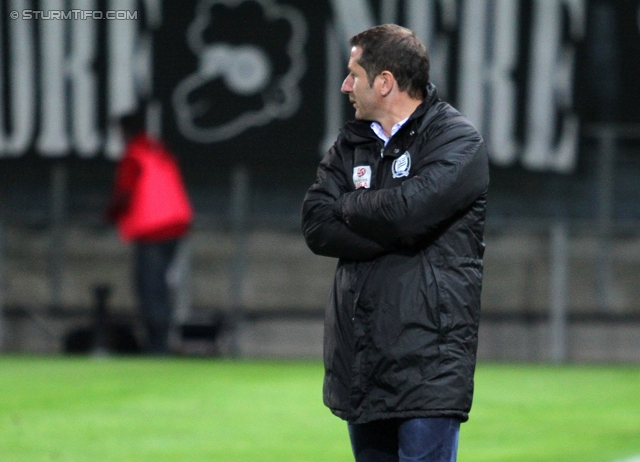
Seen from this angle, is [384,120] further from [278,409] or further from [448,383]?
[278,409]

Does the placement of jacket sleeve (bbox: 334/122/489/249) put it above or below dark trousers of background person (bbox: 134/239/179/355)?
above

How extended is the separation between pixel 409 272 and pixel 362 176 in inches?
12.7

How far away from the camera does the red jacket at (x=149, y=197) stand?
430 inches

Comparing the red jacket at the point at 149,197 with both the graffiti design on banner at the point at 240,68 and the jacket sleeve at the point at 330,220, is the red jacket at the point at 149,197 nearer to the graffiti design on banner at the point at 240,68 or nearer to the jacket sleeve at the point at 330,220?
the graffiti design on banner at the point at 240,68

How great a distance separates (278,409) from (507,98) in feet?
13.3

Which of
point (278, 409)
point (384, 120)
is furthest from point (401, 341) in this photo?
point (278, 409)

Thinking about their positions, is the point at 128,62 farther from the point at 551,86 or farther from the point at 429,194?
the point at 429,194

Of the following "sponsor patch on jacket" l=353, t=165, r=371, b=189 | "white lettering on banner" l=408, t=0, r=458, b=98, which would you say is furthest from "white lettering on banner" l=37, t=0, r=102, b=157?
"sponsor patch on jacket" l=353, t=165, r=371, b=189

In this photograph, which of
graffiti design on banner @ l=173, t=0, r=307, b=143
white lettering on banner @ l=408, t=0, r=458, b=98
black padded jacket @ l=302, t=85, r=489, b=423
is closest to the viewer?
black padded jacket @ l=302, t=85, r=489, b=423

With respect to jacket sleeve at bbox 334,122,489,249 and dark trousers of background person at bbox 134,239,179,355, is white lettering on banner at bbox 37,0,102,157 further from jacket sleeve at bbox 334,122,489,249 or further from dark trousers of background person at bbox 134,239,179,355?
jacket sleeve at bbox 334,122,489,249

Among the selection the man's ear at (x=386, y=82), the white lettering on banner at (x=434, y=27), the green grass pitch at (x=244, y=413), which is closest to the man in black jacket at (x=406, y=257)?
the man's ear at (x=386, y=82)

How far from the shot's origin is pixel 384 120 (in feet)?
11.8

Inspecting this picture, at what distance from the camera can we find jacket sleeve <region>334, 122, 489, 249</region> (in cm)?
348

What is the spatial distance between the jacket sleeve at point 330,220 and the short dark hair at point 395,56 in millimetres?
301
